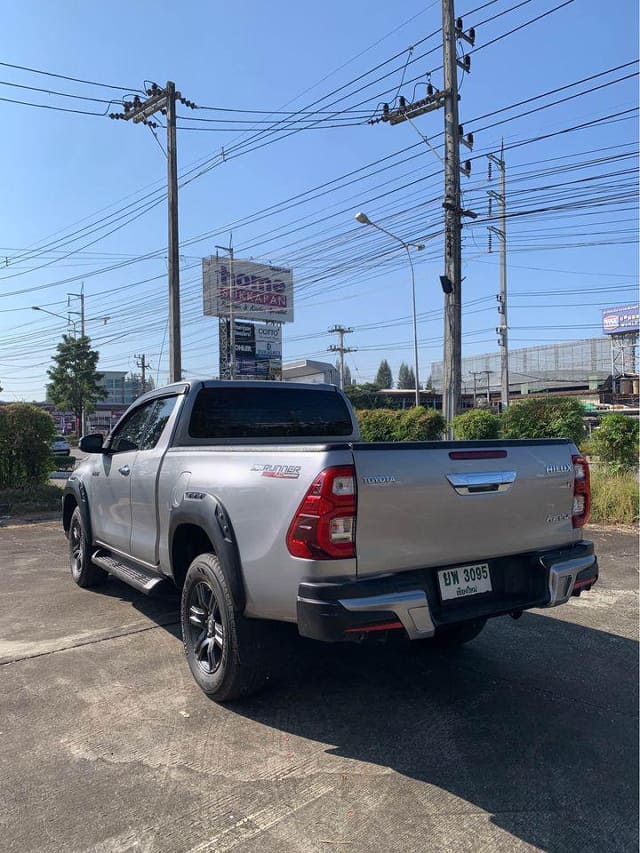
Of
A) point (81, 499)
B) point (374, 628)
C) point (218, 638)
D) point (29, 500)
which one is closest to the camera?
point (374, 628)

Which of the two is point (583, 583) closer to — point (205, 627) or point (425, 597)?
point (425, 597)

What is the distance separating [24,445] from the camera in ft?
42.2

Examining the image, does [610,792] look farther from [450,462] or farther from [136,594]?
[136,594]

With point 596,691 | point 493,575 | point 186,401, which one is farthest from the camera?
point 186,401

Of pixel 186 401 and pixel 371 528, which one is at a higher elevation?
pixel 186 401

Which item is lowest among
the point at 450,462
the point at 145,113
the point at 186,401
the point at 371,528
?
the point at 371,528

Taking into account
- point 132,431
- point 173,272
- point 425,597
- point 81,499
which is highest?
point 173,272

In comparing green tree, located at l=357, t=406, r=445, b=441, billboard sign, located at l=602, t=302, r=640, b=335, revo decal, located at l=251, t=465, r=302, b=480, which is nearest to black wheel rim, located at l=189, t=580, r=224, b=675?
revo decal, located at l=251, t=465, r=302, b=480

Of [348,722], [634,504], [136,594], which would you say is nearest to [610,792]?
[348,722]

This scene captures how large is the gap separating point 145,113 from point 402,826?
801 inches

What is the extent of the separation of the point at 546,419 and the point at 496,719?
9.91 m

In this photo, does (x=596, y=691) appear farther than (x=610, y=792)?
Yes

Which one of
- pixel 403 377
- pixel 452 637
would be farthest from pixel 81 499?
pixel 403 377

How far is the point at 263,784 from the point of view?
2939 millimetres
